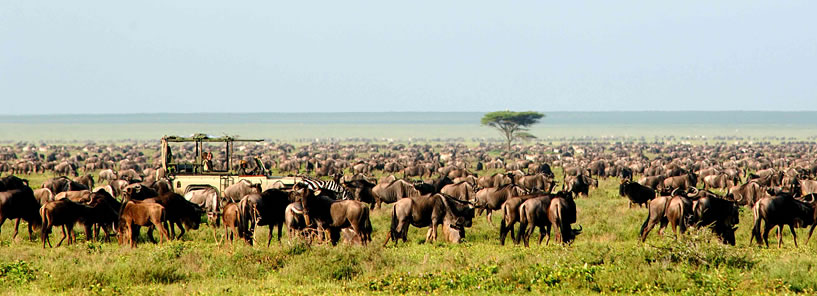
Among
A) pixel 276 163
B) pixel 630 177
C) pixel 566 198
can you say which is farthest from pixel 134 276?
pixel 276 163

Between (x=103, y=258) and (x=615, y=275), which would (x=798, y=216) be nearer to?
(x=615, y=275)

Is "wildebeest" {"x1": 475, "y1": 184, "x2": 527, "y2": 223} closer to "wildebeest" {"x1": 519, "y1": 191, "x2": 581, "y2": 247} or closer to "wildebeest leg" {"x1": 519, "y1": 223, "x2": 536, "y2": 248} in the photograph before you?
"wildebeest leg" {"x1": 519, "y1": 223, "x2": 536, "y2": 248}

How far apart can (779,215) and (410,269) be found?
9.19 m

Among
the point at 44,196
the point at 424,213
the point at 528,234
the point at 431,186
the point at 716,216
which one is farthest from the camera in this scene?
the point at 431,186

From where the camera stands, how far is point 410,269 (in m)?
15.3

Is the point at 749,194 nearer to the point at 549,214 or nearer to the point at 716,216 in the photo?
the point at 716,216

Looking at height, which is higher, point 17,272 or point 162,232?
point 162,232

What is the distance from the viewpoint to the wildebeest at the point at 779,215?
18984 millimetres

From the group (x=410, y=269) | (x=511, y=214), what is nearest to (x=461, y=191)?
(x=511, y=214)

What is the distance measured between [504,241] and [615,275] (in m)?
5.53

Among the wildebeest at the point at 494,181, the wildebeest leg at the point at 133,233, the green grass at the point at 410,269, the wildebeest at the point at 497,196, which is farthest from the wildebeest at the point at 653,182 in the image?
the wildebeest leg at the point at 133,233

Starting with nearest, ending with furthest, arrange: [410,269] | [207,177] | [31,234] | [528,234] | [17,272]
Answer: [17,272], [410,269], [528,234], [31,234], [207,177]

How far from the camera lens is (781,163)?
200 ft

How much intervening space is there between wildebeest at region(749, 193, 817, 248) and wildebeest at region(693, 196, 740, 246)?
54 centimetres
